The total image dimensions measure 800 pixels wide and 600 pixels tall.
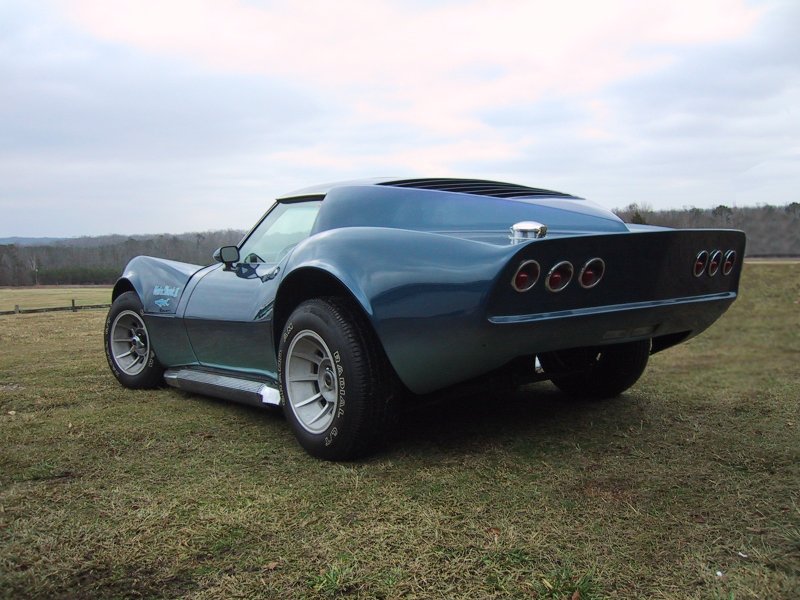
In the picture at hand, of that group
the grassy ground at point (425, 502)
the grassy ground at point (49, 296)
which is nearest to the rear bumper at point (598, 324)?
the grassy ground at point (425, 502)

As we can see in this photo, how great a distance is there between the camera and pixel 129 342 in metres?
5.19

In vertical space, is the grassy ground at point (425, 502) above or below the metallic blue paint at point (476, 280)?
below

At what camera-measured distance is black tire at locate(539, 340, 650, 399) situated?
3736 millimetres

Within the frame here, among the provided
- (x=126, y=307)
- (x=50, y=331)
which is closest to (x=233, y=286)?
(x=126, y=307)

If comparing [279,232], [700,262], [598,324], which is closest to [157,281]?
[279,232]

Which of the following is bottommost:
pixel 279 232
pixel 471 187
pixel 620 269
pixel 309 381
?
pixel 309 381

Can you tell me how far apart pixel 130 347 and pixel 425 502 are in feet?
11.7

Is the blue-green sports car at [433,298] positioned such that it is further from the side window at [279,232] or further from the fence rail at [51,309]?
the fence rail at [51,309]

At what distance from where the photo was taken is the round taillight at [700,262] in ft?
9.98

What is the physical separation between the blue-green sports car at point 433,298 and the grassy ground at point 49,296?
14345mm

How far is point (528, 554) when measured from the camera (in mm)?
2023

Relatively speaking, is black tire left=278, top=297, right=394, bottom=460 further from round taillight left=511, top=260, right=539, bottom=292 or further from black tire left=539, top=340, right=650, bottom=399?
black tire left=539, top=340, right=650, bottom=399

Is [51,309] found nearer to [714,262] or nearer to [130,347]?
[130,347]

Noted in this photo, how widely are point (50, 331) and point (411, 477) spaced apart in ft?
30.2
